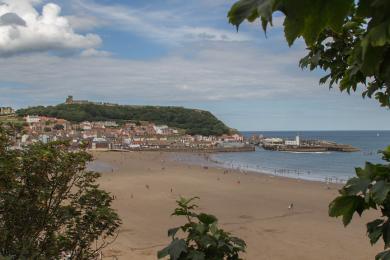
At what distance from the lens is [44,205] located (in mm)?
6246

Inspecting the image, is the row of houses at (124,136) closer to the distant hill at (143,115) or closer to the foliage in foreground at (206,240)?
the distant hill at (143,115)

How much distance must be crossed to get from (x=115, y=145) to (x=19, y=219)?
107 meters

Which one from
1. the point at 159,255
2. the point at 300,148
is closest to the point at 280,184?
the point at 159,255

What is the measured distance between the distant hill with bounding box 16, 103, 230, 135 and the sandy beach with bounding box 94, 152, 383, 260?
114 m

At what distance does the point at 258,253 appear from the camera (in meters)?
18.6

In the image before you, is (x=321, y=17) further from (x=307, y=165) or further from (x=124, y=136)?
(x=124, y=136)

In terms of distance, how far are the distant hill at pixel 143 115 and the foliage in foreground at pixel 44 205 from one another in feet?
485

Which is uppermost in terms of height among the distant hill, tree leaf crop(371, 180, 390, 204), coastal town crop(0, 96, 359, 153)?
the distant hill

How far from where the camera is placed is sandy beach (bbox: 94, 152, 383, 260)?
19078mm

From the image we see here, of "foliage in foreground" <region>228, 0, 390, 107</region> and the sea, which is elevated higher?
"foliage in foreground" <region>228, 0, 390, 107</region>

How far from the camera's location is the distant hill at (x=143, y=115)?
523ft

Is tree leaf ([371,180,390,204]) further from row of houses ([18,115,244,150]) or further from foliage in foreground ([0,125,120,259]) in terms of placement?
row of houses ([18,115,244,150])

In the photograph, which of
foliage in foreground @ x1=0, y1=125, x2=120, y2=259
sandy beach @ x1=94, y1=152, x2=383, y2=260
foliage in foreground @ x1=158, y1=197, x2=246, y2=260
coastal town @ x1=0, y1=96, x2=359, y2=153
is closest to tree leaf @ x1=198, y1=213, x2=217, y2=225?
foliage in foreground @ x1=158, y1=197, x2=246, y2=260

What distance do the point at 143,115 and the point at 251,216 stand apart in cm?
15166
